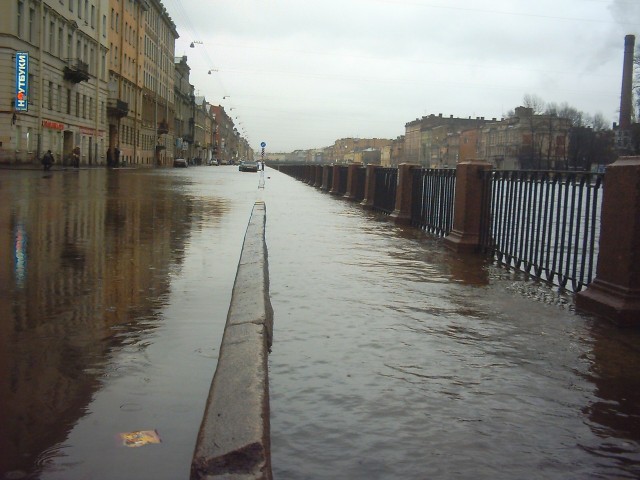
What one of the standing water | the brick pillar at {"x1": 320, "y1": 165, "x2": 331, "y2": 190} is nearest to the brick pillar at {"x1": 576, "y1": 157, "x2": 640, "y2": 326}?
the standing water

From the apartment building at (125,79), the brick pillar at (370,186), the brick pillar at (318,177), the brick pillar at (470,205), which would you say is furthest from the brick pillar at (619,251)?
the apartment building at (125,79)

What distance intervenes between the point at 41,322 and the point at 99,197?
13493 mm

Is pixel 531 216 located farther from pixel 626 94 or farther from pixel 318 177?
pixel 626 94

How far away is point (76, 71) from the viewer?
4925 centimetres

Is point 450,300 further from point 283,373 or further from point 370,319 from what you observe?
point 283,373

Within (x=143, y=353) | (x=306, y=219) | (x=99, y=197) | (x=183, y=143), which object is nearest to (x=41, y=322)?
(x=143, y=353)

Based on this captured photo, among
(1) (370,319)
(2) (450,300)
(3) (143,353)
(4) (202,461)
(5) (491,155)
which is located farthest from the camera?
(5) (491,155)

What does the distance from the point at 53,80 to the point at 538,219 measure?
147 ft

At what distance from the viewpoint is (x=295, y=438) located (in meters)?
2.98

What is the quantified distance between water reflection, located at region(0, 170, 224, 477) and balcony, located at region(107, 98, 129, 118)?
2089 inches

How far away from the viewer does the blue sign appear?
126 ft

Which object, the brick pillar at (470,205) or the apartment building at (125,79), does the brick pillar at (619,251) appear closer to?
the brick pillar at (470,205)

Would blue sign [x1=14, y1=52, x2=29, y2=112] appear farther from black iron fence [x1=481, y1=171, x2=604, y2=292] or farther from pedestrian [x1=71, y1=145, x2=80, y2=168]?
black iron fence [x1=481, y1=171, x2=604, y2=292]

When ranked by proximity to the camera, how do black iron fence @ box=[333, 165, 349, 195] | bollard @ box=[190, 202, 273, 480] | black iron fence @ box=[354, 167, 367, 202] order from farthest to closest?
black iron fence @ box=[333, 165, 349, 195] → black iron fence @ box=[354, 167, 367, 202] → bollard @ box=[190, 202, 273, 480]
